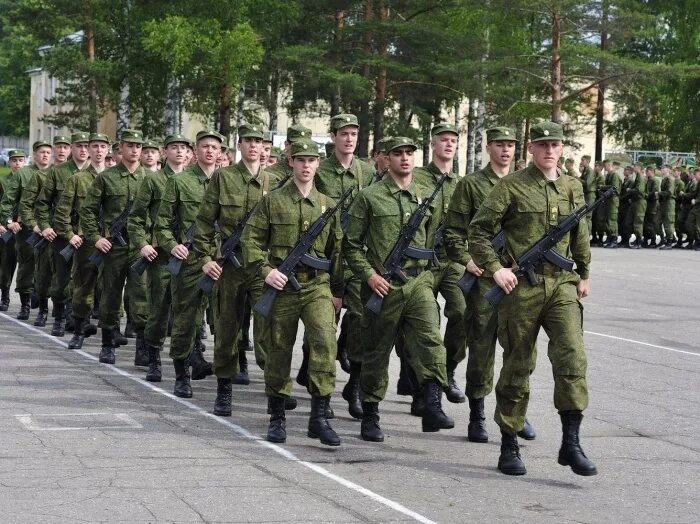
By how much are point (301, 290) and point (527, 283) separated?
166 cm

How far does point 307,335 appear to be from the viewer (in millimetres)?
9445

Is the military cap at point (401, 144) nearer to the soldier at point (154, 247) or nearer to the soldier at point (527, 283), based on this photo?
the soldier at point (527, 283)

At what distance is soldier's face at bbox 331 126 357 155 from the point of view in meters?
11.0

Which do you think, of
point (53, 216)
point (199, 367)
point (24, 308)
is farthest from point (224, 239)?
point (24, 308)

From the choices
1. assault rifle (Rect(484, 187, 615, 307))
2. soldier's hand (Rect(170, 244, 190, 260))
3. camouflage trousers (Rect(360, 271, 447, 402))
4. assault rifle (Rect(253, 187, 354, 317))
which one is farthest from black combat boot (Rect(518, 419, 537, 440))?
soldier's hand (Rect(170, 244, 190, 260))

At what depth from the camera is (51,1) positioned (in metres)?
46.7

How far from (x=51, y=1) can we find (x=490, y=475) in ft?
134

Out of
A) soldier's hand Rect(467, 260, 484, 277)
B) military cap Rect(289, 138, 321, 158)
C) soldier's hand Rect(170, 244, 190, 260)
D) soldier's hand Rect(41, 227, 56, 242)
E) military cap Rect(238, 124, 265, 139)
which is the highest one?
military cap Rect(238, 124, 265, 139)

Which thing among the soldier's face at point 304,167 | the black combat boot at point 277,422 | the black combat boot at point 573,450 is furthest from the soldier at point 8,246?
the black combat boot at point 573,450

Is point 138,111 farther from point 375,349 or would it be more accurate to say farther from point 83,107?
point 375,349

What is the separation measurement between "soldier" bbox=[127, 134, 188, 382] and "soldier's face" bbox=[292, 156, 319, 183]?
290cm

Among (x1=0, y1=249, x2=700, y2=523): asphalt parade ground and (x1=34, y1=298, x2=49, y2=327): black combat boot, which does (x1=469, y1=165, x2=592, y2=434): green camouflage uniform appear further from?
(x1=34, y1=298, x2=49, y2=327): black combat boot

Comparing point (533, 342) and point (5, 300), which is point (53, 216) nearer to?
point (5, 300)

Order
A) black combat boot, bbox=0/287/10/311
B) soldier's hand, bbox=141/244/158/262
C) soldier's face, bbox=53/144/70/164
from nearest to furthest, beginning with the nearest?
soldier's hand, bbox=141/244/158/262 < soldier's face, bbox=53/144/70/164 < black combat boot, bbox=0/287/10/311
